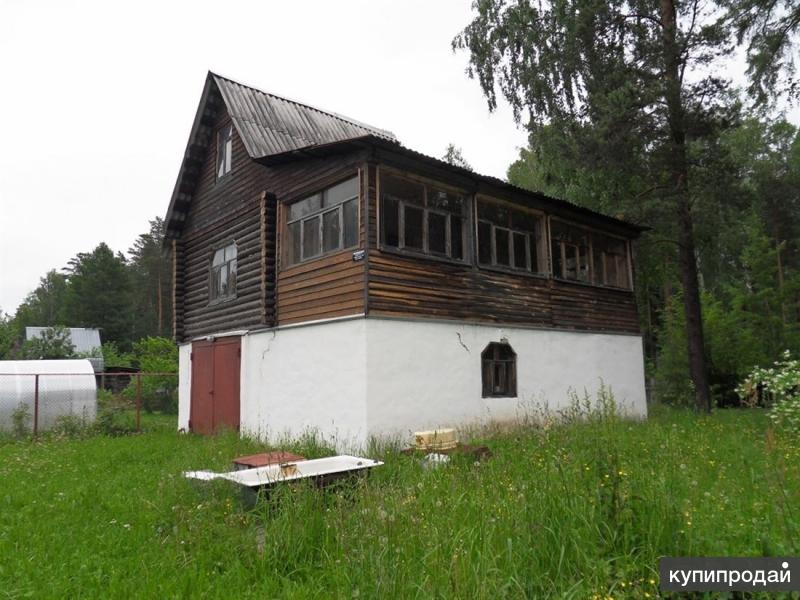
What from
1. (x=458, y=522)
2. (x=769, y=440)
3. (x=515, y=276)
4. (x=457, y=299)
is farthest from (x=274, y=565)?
(x=515, y=276)

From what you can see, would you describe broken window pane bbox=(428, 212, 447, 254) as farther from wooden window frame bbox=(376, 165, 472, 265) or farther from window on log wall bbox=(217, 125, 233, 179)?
window on log wall bbox=(217, 125, 233, 179)

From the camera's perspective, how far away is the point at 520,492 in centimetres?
474

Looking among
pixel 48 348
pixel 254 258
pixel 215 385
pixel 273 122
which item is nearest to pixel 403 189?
pixel 254 258

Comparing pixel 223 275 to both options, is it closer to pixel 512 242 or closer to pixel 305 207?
pixel 305 207

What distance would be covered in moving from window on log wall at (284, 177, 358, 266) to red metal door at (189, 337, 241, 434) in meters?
3.08

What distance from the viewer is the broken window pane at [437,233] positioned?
11992 mm

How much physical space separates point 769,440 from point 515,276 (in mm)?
10406

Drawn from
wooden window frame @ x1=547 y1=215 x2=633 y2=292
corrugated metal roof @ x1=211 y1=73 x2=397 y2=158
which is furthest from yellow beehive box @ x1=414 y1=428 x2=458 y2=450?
corrugated metal roof @ x1=211 y1=73 x2=397 y2=158

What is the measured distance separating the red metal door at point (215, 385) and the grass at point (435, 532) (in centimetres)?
679

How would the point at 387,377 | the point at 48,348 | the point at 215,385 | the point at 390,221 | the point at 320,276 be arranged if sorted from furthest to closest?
the point at 48,348 < the point at 215,385 < the point at 320,276 < the point at 390,221 < the point at 387,377

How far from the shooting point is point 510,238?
45.4 ft

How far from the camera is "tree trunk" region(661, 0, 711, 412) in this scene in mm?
15180

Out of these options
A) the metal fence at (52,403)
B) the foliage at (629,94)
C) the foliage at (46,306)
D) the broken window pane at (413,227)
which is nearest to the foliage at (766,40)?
the foliage at (629,94)

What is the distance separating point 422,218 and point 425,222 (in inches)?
4.1
